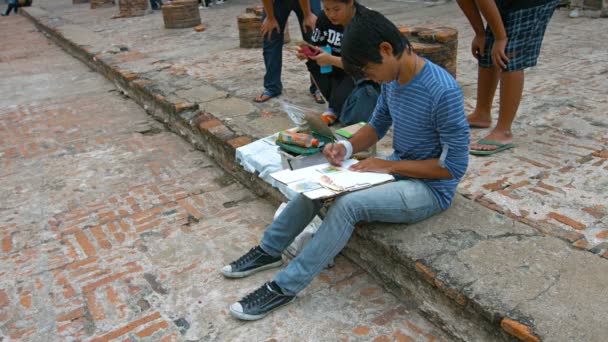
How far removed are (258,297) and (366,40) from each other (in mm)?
1178

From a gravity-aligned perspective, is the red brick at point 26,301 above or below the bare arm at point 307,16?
below

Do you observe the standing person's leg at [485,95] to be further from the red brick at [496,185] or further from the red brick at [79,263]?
the red brick at [79,263]

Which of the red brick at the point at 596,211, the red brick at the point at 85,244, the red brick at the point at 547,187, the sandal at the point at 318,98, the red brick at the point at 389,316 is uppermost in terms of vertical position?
the sandal at the point at 318,98

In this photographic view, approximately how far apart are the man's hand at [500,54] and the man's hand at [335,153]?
1341 millimetres

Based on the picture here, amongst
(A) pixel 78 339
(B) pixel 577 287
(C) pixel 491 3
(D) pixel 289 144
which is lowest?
(A) pixel 78 339

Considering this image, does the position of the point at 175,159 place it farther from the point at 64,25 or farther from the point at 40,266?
the point at 64,25

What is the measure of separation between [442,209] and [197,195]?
1.81 meters

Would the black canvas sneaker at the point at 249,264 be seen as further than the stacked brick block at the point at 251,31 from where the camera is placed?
No

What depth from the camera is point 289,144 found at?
289 cm

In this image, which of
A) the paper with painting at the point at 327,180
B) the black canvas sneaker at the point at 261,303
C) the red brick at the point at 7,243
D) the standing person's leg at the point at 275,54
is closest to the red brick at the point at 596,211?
the paper with painting at the point at 327,180

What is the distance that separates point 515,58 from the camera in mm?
3369

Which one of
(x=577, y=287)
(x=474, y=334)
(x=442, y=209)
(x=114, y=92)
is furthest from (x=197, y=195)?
(x=114, y=92)

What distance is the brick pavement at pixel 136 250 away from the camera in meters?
2.38

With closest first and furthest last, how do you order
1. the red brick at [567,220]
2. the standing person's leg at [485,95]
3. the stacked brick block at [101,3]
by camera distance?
1. the red brick at [567,220]
2. the standing person's leg at [485,95]
3. the stacked brick block at [101,3]
